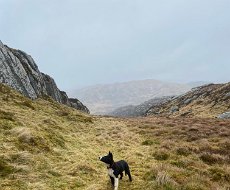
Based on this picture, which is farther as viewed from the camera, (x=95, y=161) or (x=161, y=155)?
(x=161, y=155)

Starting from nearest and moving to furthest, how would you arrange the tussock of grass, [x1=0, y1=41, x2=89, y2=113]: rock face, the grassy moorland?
the grassy moorland < the tussock of grass < [x1=0, y1=41, x2=89, y2=113]: rock face

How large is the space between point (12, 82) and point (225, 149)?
97.8 feet

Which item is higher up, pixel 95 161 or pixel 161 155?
pixel 95 161

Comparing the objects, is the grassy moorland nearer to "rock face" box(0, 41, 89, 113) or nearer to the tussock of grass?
the tussock of grass

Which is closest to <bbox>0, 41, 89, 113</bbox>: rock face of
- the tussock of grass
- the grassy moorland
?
the grassy moorland

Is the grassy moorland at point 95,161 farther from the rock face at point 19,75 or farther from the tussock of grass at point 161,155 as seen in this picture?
the rock face at point 19,75

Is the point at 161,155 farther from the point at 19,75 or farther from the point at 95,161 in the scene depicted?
the point at 19,75

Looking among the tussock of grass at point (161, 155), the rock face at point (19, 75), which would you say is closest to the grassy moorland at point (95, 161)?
the tussock of grass at point (161, 155)

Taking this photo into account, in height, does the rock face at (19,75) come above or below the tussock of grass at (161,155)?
above

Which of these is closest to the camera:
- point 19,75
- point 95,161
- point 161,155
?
point 95,161

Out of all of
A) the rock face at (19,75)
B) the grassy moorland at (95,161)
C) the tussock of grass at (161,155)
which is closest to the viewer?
the grassy moorland at (95,161)

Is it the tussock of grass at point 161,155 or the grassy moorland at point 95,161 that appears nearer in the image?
the grassy moorland at point 95,161

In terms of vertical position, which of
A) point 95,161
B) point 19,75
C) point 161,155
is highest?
point 19,75

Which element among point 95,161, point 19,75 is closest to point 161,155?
point 95,161
